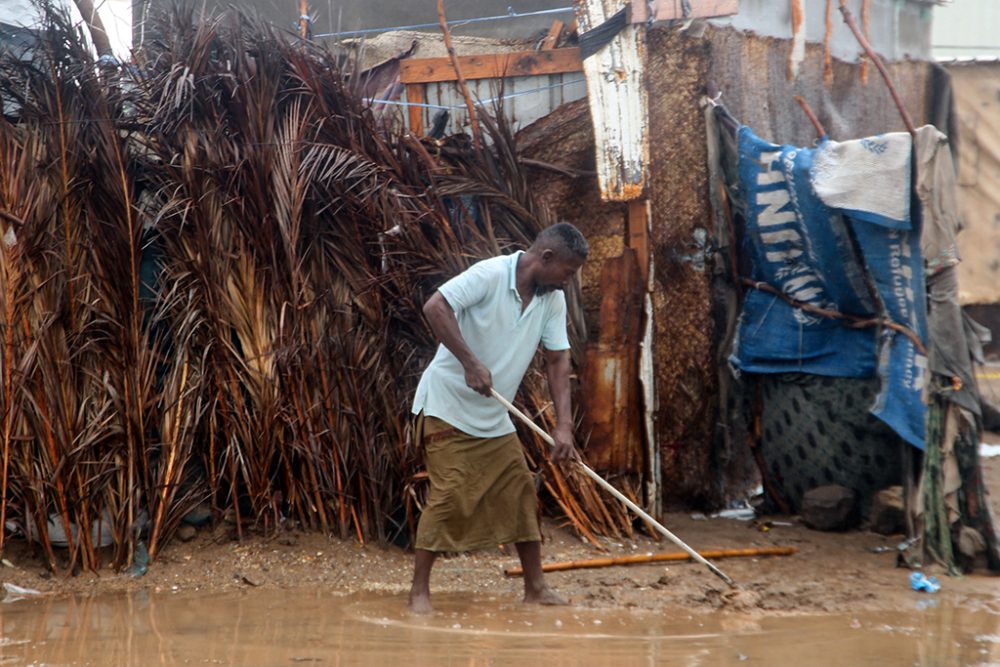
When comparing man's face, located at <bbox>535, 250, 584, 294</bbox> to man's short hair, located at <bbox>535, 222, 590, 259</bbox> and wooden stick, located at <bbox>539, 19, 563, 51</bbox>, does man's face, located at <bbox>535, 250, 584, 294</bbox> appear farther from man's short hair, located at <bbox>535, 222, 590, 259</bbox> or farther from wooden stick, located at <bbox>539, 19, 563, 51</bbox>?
wooden stick, located at <bbox>539, 19, 563, 51</bbox>

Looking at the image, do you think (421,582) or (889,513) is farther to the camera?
(889,513)

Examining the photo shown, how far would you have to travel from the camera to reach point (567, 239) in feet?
14.6

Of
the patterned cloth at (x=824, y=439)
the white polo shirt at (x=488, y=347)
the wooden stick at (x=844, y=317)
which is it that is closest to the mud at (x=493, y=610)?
the patterned cloth at (x=824, y=439)

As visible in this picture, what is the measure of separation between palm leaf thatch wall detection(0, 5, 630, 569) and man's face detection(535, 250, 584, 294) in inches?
45.5

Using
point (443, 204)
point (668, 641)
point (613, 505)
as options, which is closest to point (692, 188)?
point (443, 204)

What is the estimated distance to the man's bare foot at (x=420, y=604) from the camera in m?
4.53

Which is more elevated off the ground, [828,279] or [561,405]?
[828,279]

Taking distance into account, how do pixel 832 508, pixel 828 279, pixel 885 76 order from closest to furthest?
pixel 885 76 → pixel 828 279 → pixel 832 508

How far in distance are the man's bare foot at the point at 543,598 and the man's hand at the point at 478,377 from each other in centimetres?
96

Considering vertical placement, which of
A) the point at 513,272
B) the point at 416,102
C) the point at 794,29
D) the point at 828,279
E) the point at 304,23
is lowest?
the point at 828,279

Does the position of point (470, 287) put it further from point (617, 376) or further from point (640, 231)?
point (640, 231)

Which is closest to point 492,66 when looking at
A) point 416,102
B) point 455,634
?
point 416,102

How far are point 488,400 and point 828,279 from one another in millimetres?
2196

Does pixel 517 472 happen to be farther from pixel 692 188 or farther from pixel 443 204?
pixel 692 188
